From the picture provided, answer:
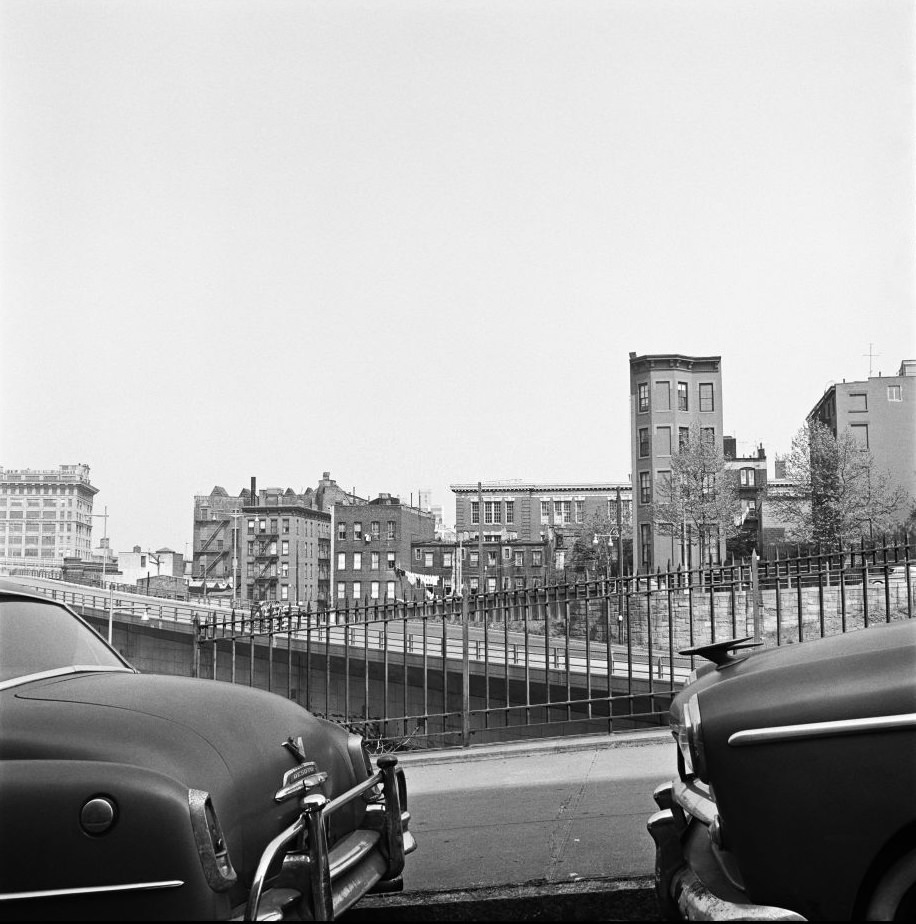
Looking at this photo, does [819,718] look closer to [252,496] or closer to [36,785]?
[36,785]

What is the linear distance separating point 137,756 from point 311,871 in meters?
0.72

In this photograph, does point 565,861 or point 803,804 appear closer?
point 803,804

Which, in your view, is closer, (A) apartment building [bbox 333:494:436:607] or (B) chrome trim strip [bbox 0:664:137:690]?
(B) chrome trim strip [bbox 0:664:137:690]

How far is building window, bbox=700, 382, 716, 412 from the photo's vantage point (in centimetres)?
7400

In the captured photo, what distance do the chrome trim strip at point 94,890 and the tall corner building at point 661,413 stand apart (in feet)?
229

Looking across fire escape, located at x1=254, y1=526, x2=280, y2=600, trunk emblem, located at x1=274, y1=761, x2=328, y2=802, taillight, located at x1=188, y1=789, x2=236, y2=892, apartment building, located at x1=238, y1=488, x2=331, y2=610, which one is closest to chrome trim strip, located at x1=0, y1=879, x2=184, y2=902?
taillight, located at x1=188, y1=789, x2=236, y2=892

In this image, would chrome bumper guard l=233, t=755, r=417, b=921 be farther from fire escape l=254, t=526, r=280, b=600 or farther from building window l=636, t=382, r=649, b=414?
fire escape l=254, t=526, r=280, b=600

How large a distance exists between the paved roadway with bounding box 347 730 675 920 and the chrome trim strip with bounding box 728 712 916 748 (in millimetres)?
1953

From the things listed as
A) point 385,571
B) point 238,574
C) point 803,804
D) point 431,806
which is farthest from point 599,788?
point 238,574

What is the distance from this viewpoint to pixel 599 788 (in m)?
7.36

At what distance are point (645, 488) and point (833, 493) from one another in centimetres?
2441

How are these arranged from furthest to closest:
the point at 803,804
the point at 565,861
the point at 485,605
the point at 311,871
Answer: the point at 485,605
the point at 565,861
the point at 311,871
the point at 803,804

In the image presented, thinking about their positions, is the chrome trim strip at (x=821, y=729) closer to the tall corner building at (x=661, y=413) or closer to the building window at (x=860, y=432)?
the tall corner building at (x=661, y=413)

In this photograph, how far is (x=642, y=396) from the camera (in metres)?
74.0
